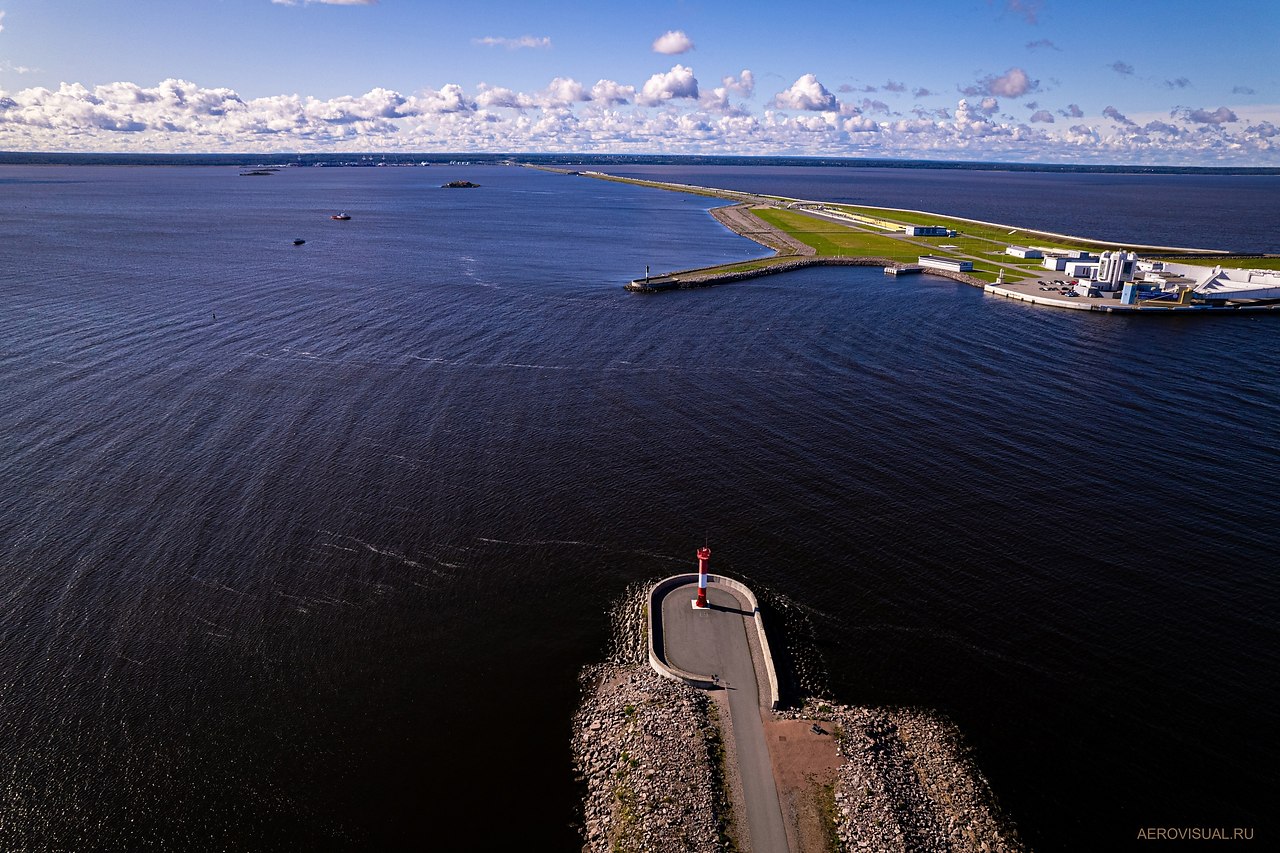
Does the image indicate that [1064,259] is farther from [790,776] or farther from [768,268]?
[790,776]

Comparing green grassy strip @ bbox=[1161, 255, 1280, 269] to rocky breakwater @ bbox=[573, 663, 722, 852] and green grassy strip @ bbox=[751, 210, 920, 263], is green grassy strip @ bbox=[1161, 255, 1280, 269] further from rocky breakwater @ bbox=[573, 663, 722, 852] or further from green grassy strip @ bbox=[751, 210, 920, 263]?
rocky breakwater @ bbox=[573, 663, 722, 852]

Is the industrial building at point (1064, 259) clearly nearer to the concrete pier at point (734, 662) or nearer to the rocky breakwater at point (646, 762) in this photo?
the concrete pier at point (734, 662)

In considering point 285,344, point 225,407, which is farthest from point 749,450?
point 285,344

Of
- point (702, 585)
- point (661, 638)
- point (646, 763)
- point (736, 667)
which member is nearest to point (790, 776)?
point (646, 763)

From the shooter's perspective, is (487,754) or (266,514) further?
(266,514)

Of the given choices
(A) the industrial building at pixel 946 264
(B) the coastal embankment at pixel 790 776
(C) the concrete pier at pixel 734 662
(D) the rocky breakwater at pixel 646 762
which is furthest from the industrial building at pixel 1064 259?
(D) the rocky breakwater at pixel 646 762

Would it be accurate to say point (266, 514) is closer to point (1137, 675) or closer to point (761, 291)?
point (1137, 675)

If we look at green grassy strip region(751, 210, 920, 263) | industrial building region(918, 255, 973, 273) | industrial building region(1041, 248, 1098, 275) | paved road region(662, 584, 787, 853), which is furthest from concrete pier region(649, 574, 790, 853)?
industrial building region(1041, 248, 1098, 275)
